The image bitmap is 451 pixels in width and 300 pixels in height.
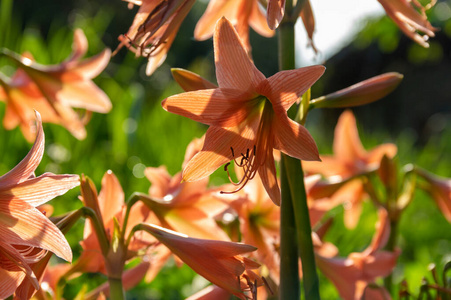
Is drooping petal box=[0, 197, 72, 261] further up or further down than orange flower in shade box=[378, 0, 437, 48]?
further down

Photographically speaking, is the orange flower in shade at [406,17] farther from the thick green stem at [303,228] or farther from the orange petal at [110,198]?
the orange petal at [110,198]

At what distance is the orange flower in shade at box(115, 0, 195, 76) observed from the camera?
611 millimetres

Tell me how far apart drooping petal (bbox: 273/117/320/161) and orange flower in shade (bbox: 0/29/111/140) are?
0.54 m

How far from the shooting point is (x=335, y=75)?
29.4 feet

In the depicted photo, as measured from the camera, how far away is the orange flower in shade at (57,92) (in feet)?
3.43

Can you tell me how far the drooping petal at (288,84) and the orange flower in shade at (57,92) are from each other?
0.55 metres

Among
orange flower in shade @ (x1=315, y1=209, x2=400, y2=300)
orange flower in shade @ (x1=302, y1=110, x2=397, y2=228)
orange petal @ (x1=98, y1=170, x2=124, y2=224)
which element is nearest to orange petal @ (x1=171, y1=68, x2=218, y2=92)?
orange petal @ (x1=98, y1=170, x2=124, y2=224)

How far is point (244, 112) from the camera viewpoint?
62 cm

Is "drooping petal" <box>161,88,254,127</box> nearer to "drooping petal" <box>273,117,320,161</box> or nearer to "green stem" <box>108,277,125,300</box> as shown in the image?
"drooping petal" <box>273,117,320,161</box>

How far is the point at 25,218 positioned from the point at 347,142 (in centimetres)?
67

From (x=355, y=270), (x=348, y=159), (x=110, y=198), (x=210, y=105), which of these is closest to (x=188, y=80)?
(x=210, y=105)

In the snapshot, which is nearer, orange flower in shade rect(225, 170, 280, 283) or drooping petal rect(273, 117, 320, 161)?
drooping petal rect(273, 117, 320, 161)

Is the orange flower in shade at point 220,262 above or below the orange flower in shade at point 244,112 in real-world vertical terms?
below

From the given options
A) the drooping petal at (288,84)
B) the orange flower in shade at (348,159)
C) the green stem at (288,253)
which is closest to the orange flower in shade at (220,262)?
the green stem at (288,253)
